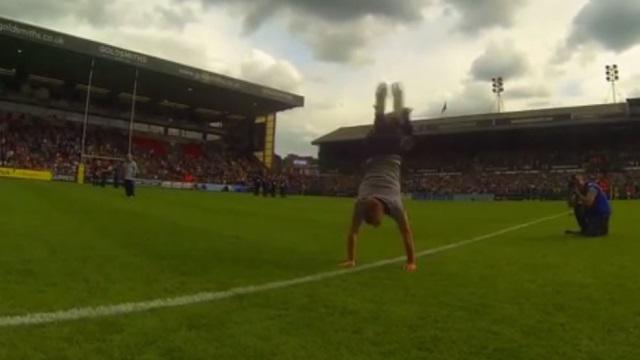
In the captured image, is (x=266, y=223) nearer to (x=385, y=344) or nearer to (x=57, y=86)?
(x=385, y=344)

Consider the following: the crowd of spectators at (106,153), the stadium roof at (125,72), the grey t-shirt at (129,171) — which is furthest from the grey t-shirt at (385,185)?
the stadium roof at (125,72)

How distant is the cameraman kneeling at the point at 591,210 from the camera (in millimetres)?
13422

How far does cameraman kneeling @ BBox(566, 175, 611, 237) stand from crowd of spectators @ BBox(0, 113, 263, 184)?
3883 cm

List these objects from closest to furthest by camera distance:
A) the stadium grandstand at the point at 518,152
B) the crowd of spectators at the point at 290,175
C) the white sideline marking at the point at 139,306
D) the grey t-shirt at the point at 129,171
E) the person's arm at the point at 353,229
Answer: the white sideline marking at the point at 139,306, the person's arm at the point at 353,229, the grey t-shirt at the point at 129,171, the crowd of spectators at the point at 290,175, the stadium grandstand at the point at 518,152

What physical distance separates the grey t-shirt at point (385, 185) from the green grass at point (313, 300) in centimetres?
78

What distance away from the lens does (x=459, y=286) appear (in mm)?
6461

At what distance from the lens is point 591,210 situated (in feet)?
44.6

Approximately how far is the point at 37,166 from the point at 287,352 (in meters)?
56.1

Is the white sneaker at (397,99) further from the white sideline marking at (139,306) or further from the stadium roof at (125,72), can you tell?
the stadium roof at (125,72)

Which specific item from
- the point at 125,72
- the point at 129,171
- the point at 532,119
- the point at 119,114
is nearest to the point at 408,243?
the point at 129,171

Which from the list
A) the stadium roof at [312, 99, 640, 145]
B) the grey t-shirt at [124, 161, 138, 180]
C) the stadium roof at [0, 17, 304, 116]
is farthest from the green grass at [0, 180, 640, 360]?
the stadium roof at [312, 99, 640, 145]

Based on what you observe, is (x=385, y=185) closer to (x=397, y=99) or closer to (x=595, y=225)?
(x=397, y=99)

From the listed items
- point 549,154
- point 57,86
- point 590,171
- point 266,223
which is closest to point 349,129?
point 549,154

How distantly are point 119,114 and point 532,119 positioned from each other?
A: 154 feet
